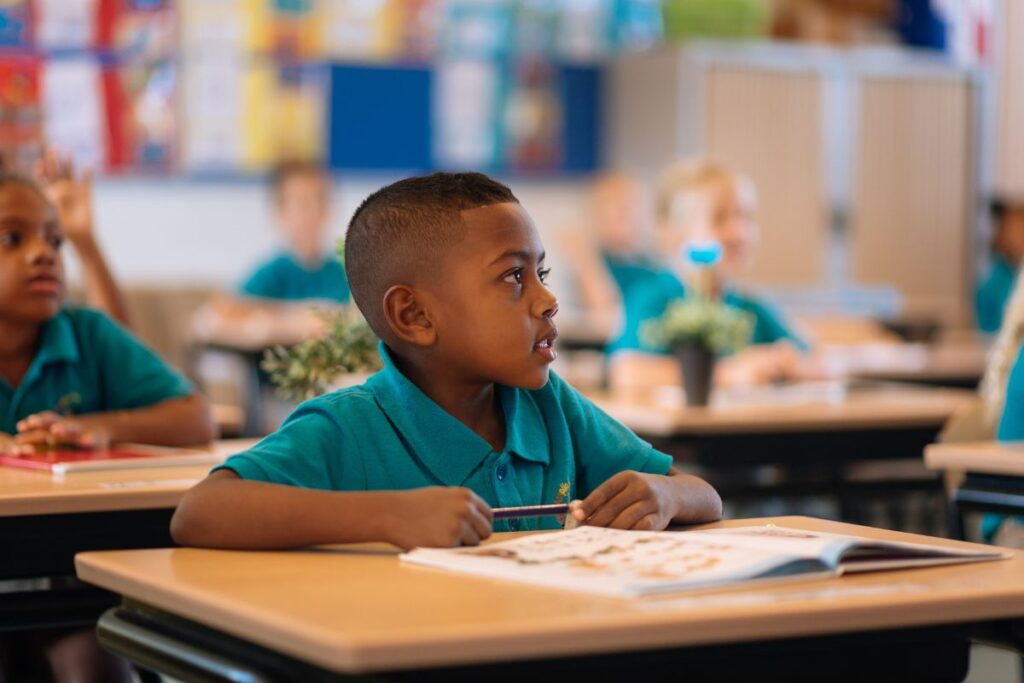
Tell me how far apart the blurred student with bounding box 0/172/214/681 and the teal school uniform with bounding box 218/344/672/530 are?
0.90m

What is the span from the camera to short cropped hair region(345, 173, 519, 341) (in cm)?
185

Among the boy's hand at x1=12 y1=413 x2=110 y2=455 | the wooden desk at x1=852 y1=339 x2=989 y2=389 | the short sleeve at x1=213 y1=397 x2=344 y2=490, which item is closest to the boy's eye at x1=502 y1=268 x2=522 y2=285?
the short sleeve at x1=213 y1=397 x2=344 y2=490

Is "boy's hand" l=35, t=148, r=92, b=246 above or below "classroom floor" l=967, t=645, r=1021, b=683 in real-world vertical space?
above

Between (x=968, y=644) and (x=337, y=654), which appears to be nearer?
(x=337, y=654)

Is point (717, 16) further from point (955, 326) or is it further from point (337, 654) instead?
point (337, 654)

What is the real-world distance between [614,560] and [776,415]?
2295mm

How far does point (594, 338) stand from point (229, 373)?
1.52 meters

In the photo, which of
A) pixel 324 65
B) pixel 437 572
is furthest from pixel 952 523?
pixel 324 65

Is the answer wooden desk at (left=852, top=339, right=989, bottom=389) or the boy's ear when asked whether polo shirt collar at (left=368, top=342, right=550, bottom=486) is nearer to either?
the boy's ear

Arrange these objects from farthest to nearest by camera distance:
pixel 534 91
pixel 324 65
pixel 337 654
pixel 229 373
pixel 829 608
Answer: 1. pixel 534 91
2. pixel 324 65
3. pixel 229 373
4. pixel 829 608
5. pixel 337 654

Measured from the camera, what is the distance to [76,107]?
7039 mm

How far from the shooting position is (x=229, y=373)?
6.82m

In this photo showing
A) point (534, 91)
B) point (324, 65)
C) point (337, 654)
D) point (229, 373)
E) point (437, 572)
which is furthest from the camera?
point (534, 91)

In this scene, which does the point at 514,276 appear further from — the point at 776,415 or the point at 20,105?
the point at 20,105
